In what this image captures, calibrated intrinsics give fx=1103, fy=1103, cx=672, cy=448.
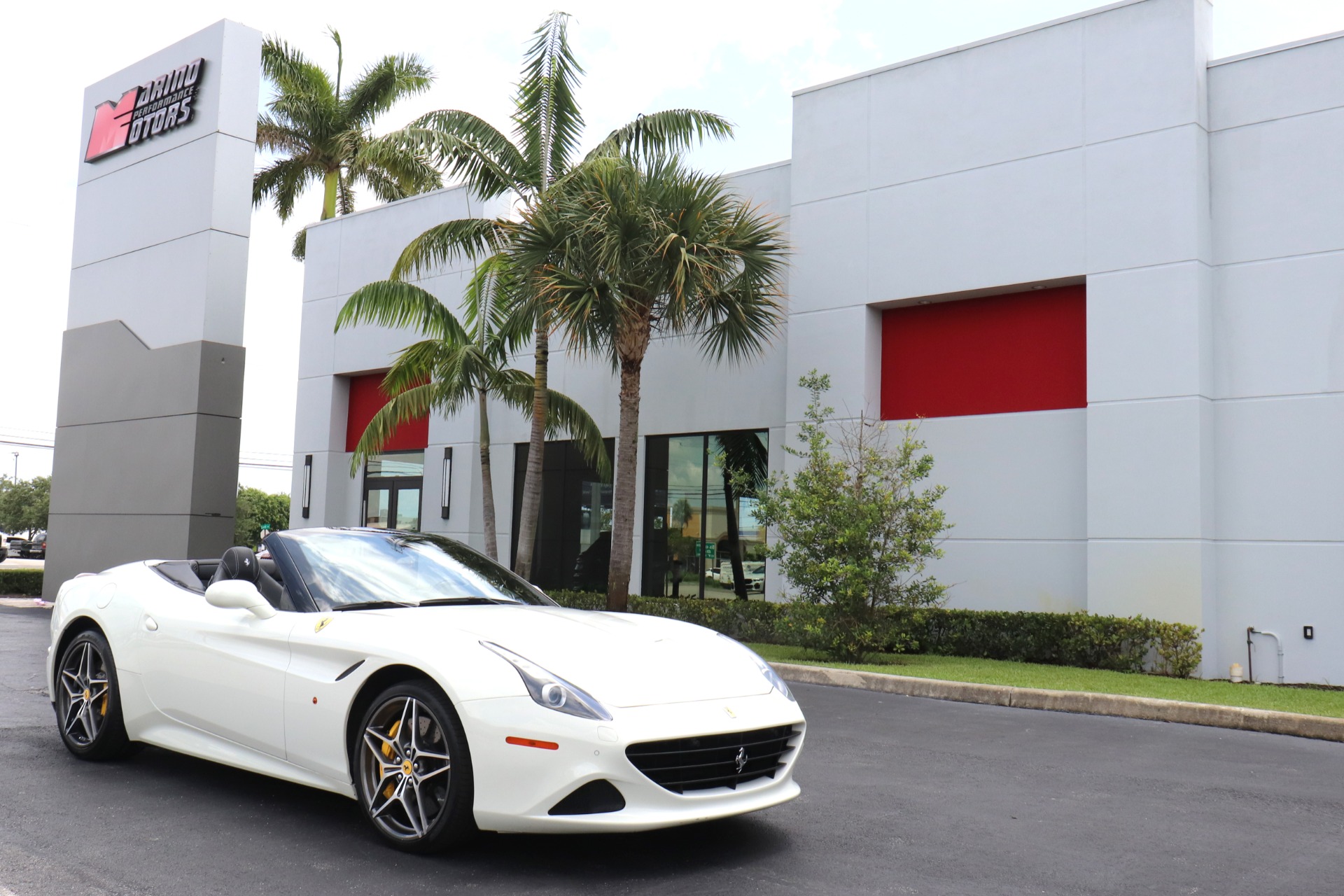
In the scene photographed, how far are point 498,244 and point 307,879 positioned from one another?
12634mm

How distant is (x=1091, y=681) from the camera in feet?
35.0

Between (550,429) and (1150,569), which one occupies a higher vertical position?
(550,429)

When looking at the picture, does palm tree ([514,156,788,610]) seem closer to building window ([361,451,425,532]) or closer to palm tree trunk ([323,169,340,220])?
building window ([361,451,425,532])

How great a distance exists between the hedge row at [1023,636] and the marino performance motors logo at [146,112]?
12.0m

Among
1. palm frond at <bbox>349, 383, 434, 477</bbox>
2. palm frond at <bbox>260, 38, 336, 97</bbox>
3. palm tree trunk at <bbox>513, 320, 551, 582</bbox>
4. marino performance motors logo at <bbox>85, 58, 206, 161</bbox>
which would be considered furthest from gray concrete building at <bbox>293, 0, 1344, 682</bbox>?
palm frond at <bbox>260, 38, 336, 97</bbox>

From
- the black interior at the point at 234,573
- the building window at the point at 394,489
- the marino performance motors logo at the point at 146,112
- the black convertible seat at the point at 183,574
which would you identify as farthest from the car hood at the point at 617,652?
the building window at the point at 394,489

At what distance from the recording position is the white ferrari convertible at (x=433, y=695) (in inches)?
155

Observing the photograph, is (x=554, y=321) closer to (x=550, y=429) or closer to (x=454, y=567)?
(x=550, y=429)

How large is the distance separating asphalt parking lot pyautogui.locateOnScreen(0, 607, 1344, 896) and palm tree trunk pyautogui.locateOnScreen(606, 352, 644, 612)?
25.3 feet

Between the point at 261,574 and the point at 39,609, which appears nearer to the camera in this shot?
the point at 261,574

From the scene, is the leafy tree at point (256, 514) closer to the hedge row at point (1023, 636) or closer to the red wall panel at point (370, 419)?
the red wall panel at point (370, 419)

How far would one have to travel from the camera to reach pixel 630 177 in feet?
44.5

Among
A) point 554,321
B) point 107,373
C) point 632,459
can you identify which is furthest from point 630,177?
point 107,373

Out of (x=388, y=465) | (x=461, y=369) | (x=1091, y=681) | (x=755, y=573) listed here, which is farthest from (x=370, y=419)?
(x=1091, y=681)
